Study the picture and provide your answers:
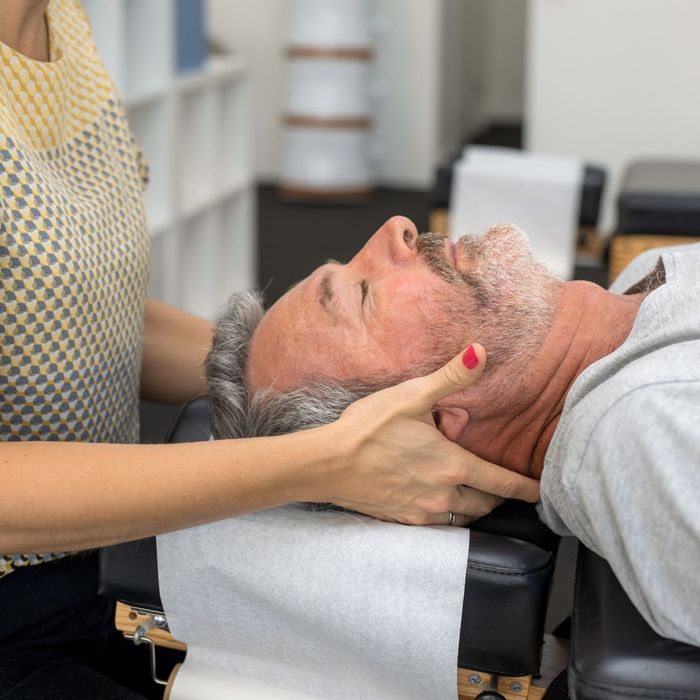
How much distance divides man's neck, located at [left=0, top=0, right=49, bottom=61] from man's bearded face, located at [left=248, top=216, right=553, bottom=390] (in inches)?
19.3

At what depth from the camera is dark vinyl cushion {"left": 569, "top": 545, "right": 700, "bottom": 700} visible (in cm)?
94

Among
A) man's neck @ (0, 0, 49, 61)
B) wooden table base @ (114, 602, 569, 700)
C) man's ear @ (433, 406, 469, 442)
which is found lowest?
wooden table base @ (114, 602, 569, 700)

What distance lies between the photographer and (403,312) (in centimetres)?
123

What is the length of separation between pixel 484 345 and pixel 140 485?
428 millimetres

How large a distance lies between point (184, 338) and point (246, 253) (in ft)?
8.54

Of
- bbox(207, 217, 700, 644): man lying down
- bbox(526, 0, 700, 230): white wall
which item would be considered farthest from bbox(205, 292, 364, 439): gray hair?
bbox(526, 0, 700, 230): white wall

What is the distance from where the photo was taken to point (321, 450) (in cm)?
106

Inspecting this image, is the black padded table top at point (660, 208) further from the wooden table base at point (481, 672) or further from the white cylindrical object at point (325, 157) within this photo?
the white cylindrical object at point (325, 157)

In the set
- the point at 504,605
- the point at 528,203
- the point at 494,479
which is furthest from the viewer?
the point at 528,203

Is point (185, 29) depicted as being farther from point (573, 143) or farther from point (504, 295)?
point (504, 295)

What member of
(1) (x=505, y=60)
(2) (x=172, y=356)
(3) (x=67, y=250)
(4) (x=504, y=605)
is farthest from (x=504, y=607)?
(1) (x=505, y=60)

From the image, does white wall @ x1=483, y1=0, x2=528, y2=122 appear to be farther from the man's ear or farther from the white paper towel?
the white paper towel

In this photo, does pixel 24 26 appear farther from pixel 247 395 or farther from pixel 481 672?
pixel 481 672

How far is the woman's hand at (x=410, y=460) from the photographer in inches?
42.8
